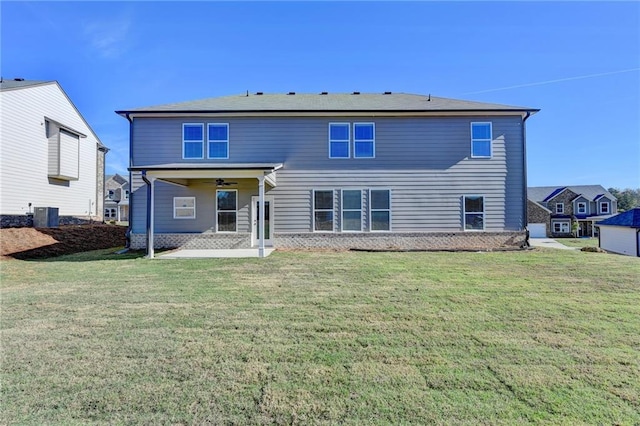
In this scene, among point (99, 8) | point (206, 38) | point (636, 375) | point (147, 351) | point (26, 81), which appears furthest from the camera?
point (26, 81)

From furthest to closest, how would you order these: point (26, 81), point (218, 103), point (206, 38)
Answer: point (26, 81), point (218, 103), point (206, 38)

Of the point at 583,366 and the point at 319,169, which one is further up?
the point at 319,169

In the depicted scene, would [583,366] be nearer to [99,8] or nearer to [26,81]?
[99,8]

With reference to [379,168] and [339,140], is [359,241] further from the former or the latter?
[339,140]

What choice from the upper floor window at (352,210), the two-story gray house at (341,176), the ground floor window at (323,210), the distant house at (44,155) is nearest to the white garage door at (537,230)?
the two-story gray house at (341,176)

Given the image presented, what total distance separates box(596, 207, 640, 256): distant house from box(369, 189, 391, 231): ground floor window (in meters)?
18.8

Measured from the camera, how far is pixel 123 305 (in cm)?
490

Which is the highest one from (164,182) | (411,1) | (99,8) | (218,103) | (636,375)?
(411,1)

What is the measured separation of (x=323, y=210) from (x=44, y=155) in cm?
1561

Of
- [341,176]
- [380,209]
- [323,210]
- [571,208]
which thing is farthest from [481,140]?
[571,208]

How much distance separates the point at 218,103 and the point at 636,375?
1414 centimetres

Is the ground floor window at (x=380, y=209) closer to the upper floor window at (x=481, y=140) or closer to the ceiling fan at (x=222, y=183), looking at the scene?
the upper floor window at (x=481, y=140)

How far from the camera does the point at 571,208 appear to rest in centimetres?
3931

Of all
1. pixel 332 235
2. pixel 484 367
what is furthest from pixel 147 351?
pixel 332 235
